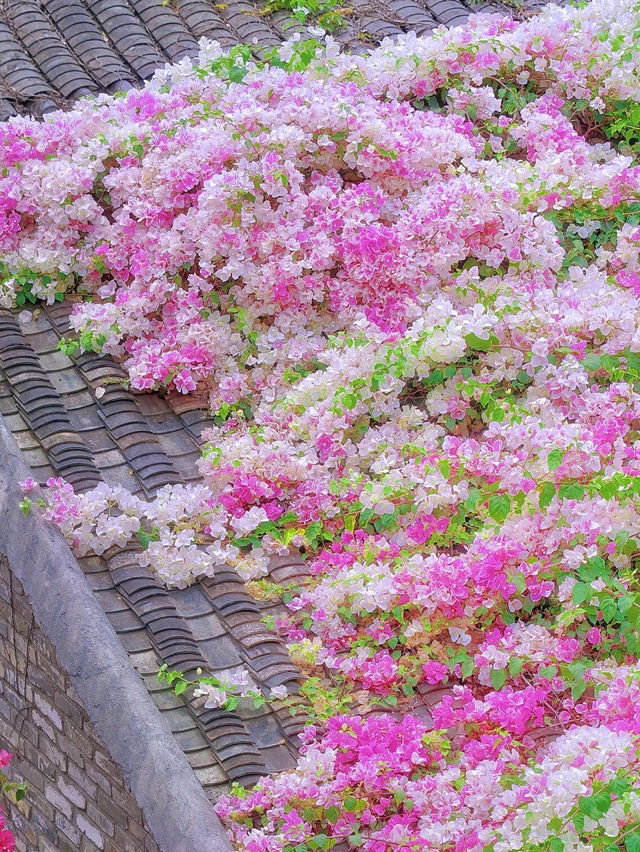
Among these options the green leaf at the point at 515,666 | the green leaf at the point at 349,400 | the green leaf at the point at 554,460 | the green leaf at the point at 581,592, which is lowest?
the green leaf at the point at 349,400

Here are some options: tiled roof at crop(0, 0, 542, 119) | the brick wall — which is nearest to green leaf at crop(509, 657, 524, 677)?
the brick wall

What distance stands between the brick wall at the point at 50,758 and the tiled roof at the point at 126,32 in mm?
2950

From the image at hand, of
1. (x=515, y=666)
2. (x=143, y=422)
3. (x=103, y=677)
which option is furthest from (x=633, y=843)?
(x=143, y=422)

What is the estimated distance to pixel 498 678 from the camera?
3961mm

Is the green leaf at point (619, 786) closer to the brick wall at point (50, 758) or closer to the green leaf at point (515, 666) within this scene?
the green leaf at point (515, 666)

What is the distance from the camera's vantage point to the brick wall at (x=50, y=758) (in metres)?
4.11

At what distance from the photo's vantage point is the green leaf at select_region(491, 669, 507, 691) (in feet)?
13.0

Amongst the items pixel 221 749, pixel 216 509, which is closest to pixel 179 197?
pixel 216 509

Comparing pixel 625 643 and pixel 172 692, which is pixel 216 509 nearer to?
A: pixel 172 692

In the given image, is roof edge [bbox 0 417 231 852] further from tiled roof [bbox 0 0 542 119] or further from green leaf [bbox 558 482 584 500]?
tiled roof [bbox 0 0 542 119]

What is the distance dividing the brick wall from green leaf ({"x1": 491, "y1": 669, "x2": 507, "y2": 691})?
1105 mm

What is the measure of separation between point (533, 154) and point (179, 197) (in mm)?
1587

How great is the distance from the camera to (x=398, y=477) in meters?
4.55

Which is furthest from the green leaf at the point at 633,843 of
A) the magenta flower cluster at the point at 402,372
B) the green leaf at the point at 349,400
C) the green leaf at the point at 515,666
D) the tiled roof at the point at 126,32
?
the tiled roof at the point at 126,32
